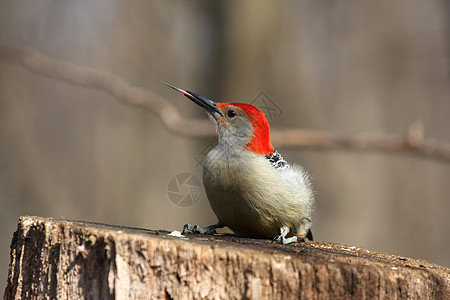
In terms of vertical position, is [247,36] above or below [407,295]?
above

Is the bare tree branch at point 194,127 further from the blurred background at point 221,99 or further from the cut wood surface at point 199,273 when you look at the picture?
the cut wood surface at point 199,273

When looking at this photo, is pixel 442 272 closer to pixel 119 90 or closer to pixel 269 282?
pixel 269 282

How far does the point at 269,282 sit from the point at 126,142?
9424 mm

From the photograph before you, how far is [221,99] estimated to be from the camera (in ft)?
28.9

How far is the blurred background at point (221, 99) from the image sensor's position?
9.34 m

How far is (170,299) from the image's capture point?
97.0 inches

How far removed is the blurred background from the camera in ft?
30.6

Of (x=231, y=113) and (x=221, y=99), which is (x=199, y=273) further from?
(x=221, y=99)

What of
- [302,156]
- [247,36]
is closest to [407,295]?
[247,36]

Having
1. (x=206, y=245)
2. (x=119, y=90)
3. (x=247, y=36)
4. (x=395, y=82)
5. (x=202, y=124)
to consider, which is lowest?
(x=206, y=245)

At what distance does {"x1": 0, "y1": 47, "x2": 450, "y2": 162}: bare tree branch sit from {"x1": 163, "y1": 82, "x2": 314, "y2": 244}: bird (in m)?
3.06

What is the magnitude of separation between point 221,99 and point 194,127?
64.7 inches

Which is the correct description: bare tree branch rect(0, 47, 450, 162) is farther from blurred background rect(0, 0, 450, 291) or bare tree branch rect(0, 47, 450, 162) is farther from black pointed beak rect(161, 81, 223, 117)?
black pointed beak rect(161, 81, 223, 117)

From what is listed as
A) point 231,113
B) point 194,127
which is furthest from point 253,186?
point 194,127
